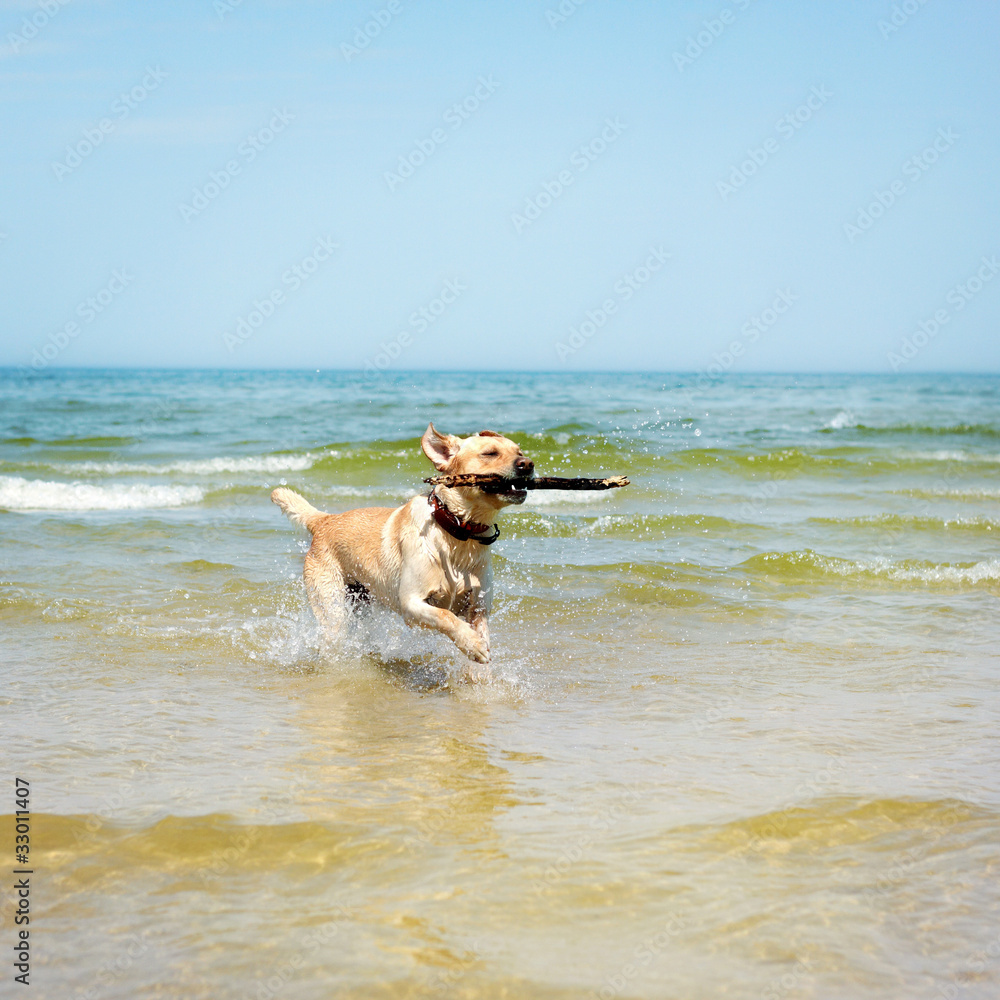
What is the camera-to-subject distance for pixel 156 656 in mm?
6574

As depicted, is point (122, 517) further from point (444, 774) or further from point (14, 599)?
point (444, 774)

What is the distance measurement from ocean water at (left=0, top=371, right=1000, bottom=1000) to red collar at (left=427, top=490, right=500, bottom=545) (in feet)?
3.02

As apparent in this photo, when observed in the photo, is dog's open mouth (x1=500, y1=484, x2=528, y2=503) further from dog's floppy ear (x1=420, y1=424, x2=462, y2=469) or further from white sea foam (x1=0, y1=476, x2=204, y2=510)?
white sea foam (x1=0, y1=476, x2=204, y2=510)

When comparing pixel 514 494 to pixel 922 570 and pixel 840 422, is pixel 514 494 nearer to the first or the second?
pixel 922 570

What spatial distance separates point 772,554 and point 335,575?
17.0ft

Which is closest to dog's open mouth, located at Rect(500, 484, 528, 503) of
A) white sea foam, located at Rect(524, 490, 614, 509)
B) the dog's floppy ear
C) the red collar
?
the red collar

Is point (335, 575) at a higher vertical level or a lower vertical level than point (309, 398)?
lower

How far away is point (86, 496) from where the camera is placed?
1588 centimetres

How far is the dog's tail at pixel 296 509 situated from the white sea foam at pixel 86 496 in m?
8.10

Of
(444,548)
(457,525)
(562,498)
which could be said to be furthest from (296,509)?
(562,498)

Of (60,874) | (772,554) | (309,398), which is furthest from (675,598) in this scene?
(309,398)

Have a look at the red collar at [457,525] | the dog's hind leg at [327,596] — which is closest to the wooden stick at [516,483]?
the red collar at [457,525]

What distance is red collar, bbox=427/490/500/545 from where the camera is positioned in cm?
584

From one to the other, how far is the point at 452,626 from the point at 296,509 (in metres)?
2.26
